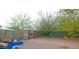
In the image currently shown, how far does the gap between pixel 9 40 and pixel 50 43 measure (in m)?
0.43

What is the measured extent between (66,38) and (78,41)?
5.1 inches

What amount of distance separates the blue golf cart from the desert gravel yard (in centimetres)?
7

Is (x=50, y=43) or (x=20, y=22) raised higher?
(x=20, y=22)

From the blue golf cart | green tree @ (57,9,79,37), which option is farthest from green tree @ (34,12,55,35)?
the blue golf cart

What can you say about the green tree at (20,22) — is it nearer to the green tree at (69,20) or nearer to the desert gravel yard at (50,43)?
the desert gravel yard at (50,43)

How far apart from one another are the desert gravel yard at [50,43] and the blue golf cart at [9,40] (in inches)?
2.9

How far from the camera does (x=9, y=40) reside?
2141 millimetres

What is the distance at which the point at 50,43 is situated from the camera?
2.16 m

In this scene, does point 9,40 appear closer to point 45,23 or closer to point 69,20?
point 45,23

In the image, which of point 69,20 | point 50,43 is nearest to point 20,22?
point 50,43
